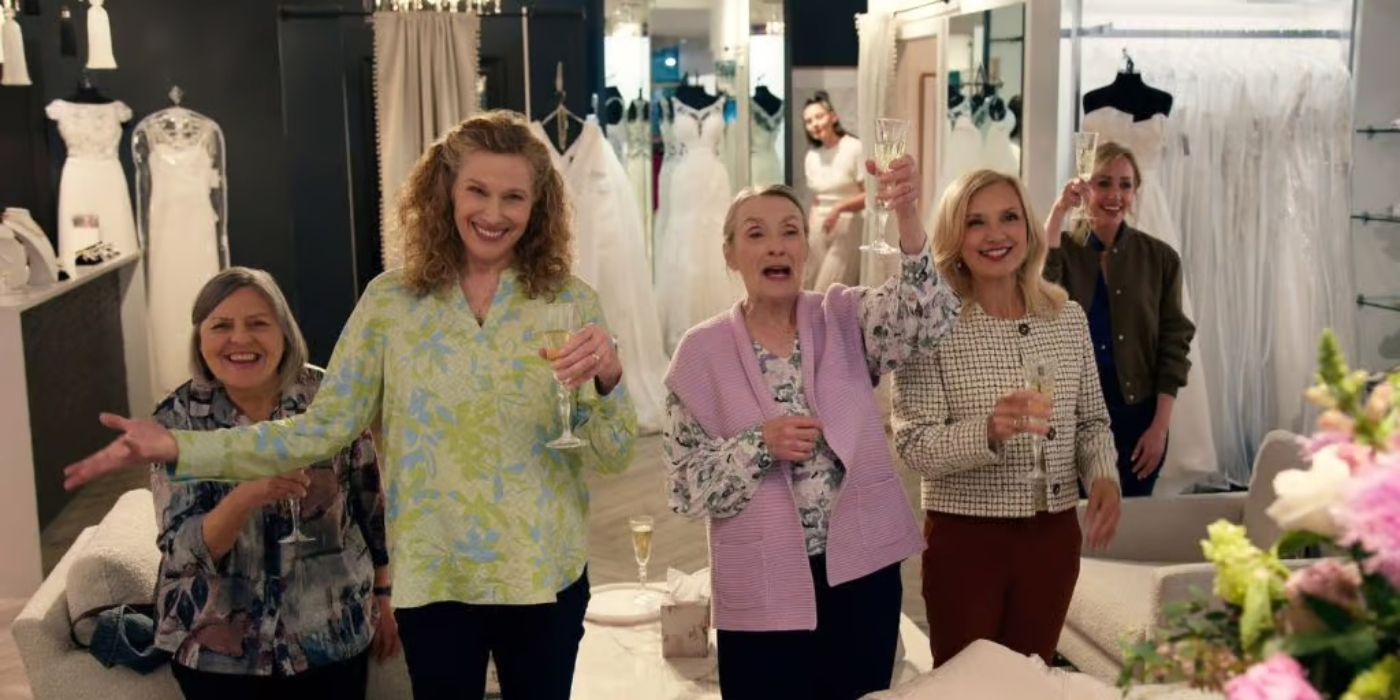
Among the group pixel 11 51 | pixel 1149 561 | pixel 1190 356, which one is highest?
pixel 11 51

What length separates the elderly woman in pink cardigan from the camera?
2424mm

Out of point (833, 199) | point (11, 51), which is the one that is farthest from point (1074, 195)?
point (11, 51)

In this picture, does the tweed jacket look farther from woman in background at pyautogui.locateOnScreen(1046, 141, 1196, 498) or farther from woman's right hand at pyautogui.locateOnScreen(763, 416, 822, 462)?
woman in background at pyautogui.locateOnScreen(1046, 141, 1196, 498)

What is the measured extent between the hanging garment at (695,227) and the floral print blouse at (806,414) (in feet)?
18.6

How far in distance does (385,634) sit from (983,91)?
11.3 ft

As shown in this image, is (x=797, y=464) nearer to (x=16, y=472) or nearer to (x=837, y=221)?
(x=16, y=472)

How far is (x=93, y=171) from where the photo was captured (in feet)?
25.9

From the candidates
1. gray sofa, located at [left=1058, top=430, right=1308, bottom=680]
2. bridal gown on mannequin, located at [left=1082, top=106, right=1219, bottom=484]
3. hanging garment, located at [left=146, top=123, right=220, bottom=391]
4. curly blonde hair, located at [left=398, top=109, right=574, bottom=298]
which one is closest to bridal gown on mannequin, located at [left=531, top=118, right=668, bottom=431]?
hanging garment, located at [left=146, top=123, right=220, bottom=391]

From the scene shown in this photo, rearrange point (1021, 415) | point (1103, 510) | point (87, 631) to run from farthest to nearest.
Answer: point (87, 631)
point (1103, 510)
point (1021, 415)

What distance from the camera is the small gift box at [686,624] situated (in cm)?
329

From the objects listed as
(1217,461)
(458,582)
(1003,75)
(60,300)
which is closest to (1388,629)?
(458,582)

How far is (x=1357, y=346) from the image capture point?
579 centimetres

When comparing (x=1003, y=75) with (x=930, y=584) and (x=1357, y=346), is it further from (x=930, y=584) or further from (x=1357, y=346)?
(x=930, y=584)

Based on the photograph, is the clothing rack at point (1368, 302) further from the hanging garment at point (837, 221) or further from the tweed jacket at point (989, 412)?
the tweed jacket at point (989, 412)
